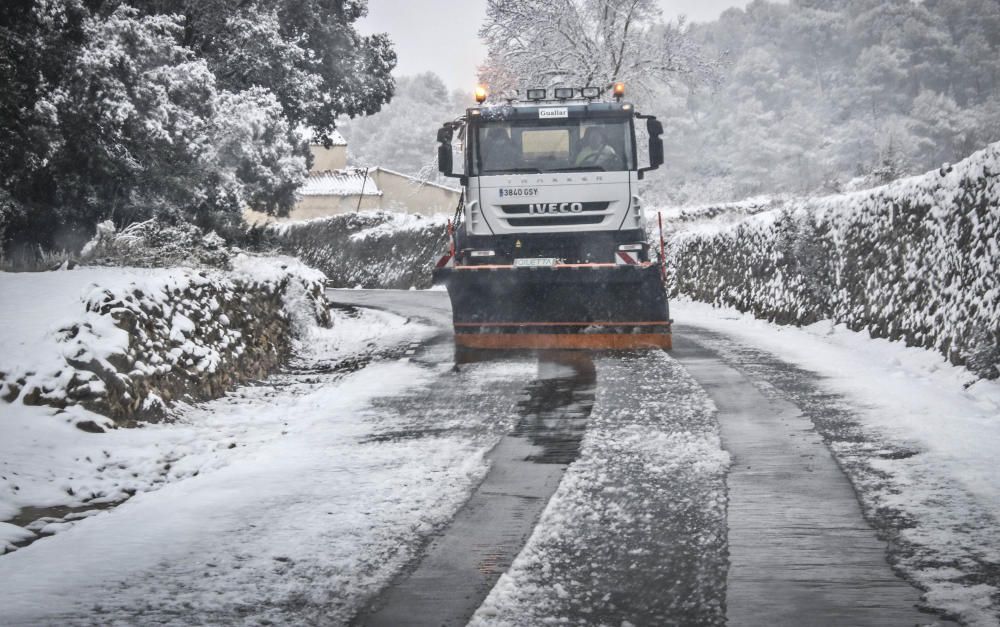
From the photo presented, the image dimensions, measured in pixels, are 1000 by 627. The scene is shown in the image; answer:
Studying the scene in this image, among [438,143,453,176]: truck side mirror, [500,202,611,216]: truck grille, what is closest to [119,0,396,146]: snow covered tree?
[438,143,453,176]: truck side mirror

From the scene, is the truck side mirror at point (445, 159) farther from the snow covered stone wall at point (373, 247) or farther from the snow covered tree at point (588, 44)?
the snow covered tree at point (588, 44)

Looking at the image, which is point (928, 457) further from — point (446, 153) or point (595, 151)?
point (446, 153)

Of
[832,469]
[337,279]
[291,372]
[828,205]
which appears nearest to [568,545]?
[832,469]

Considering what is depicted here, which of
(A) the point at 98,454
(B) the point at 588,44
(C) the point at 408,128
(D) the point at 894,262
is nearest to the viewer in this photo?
(A) the point at 98,454

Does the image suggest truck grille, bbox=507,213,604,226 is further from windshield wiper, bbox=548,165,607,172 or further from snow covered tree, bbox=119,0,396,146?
snow covered tree, bbox=119,0,396,146

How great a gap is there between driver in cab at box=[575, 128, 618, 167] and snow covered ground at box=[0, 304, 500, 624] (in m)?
5.96

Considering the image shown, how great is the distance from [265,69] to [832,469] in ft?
54.7

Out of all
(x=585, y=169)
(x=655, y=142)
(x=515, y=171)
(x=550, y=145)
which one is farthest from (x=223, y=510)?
(x=655, y=142)

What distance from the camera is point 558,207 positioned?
12539 millimetres

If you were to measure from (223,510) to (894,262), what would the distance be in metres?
9.47

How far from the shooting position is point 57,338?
21.9 ft

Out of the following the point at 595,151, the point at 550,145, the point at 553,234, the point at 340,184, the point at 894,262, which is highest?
the point at 340,184

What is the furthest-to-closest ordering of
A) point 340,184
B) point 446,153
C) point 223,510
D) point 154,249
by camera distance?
point 340,184
point 446,153
point 154,249
point 223,510

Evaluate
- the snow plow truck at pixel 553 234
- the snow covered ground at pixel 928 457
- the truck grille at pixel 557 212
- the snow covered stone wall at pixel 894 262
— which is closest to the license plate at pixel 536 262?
the snow plow truck at pixel 553 234
